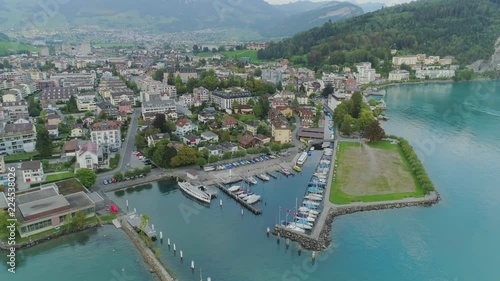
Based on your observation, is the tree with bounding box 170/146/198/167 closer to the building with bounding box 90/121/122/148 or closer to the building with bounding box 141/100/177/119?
the building with bounding box 90/121/122/148

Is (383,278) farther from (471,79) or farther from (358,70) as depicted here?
(471,79)

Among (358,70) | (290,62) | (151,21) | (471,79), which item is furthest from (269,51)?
(151,21)

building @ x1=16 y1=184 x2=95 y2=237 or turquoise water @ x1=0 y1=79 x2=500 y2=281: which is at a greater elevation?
building @ x1=16 y1=184 x2=95 y2=237

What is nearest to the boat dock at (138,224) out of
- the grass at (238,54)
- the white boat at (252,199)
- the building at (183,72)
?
the white boat at (252,199)

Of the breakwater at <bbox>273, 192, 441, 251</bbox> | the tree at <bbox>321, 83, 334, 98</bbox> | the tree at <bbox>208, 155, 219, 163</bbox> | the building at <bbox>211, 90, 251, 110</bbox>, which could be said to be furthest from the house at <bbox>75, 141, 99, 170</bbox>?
the tree at <bbox>321, 83, 334, 98</bbox>

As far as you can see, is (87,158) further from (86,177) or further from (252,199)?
(252,199)

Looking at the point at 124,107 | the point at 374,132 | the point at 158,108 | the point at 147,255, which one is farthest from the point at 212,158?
the point at 124,107
